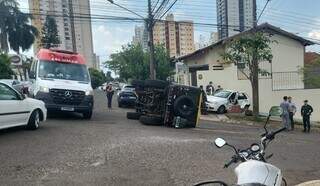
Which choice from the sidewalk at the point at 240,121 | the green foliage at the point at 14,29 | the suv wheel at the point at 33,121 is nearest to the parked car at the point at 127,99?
the sidewalk at the point at 240,121

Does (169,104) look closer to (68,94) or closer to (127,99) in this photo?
(68,94)

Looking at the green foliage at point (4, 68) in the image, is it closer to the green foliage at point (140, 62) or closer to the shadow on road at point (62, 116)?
the green foliage at point (140, 62)

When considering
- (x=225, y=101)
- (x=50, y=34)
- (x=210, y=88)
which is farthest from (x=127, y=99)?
(x=50, y=34)

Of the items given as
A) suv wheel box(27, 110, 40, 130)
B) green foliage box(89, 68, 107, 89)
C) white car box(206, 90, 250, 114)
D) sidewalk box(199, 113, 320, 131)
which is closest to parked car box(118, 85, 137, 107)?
green foliage box(89, 68, 107, 89)

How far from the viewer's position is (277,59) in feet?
125

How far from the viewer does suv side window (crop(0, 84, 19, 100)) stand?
43.7ft

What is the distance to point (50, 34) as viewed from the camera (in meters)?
78.6

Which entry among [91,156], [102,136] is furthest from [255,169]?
[102,136]

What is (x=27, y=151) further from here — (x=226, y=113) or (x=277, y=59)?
(x=277, y=59)

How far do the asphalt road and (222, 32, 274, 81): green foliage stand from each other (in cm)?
1160

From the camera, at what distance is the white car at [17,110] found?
13062mm

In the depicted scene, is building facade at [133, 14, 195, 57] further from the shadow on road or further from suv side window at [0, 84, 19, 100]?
suv side window at [0, 84, 19, 100]

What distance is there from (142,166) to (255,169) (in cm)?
613

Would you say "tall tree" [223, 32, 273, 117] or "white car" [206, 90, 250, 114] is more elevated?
"tall tree" [223, 32, 273, 117]
